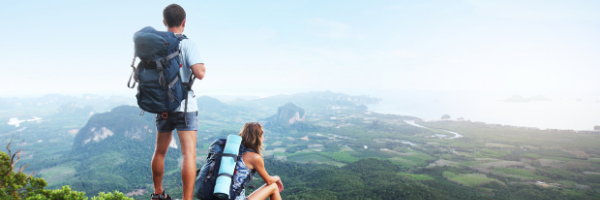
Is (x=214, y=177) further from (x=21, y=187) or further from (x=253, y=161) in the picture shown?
(x=21, y=187)

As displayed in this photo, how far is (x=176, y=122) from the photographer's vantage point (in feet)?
7.54

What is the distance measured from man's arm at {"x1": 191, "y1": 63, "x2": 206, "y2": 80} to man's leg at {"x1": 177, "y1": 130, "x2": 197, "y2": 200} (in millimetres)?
545

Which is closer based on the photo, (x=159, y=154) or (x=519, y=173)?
(x=159, y=154)

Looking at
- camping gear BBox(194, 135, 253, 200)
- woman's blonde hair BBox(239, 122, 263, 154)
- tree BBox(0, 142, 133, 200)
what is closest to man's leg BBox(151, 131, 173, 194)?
camping gear BBox(194, 135, 253, 200)

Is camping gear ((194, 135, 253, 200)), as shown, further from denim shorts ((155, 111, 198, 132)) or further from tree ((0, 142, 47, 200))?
tree ((0, 142, 47, 200))

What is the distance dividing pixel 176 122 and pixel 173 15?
0.97m

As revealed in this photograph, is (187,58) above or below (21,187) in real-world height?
above

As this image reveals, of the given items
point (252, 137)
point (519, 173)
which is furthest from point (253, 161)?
point (519, 173)

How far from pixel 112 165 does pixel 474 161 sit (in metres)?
80.8

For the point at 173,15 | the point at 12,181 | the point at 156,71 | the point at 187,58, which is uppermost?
the point at 173,15

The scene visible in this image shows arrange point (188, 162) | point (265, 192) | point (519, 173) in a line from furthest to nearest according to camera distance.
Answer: point (519, 173) < point (265, 192) < point (188, 162)

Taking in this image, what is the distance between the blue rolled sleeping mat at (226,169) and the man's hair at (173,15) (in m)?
1.22

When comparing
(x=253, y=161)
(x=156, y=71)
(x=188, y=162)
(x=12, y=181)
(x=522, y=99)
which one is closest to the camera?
(x=156, y=71)

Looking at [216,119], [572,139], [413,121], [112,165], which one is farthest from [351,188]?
[216,119]
